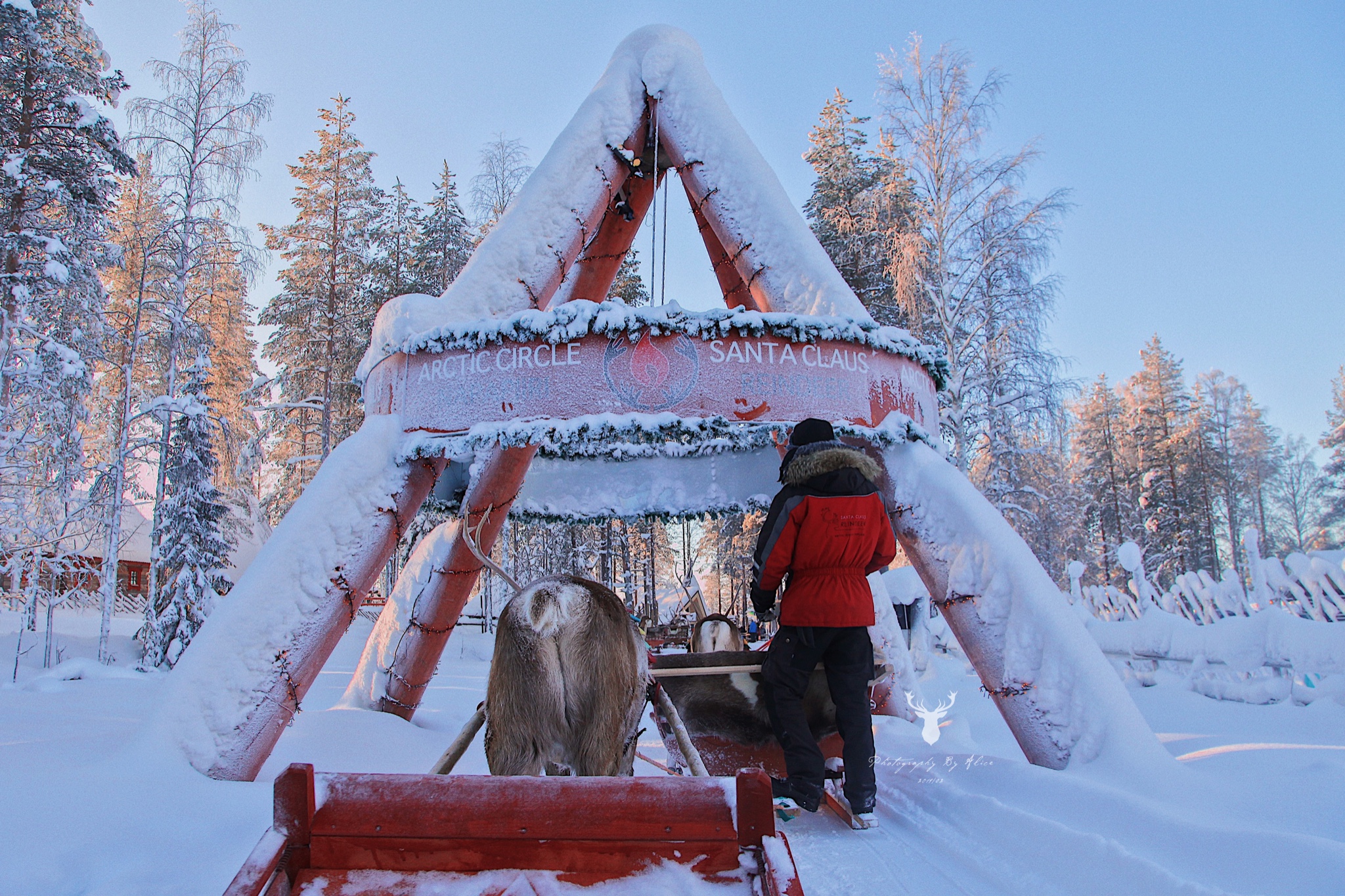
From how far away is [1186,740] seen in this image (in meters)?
5.14

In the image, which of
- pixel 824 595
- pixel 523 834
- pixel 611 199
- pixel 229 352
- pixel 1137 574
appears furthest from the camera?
pixel 229 352

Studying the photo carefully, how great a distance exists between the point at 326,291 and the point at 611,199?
17.1 metres

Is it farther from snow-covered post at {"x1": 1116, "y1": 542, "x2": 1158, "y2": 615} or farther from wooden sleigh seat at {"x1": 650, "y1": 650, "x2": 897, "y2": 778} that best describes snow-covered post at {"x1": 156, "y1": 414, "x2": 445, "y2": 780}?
snow-covered post at {"x1": 1116, "y1": 542, "x2": 1158, "y2": 615}

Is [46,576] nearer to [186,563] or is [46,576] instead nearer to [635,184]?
[186,563]

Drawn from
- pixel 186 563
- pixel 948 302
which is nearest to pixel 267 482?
pixel 186 563

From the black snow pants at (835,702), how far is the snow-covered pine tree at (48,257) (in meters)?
12.3

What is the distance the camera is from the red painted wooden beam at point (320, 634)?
3.84 metres

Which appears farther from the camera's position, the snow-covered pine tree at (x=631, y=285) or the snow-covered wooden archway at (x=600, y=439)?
the snow-covered pine tree at (x=631, y=285)

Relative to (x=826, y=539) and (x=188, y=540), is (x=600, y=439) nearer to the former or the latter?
(x=826, y=539)

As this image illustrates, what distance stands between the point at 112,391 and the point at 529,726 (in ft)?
71.8

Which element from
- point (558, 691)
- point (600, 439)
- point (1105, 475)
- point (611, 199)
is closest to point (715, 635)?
point (600, 439)

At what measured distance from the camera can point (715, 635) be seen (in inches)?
289

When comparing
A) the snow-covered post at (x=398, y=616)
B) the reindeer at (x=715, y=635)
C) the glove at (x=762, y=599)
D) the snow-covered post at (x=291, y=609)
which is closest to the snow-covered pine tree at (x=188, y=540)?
the snow-covered post at (x=398, y=616)

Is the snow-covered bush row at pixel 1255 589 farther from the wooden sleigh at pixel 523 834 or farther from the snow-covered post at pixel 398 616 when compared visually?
the snow-covered post at pixel 398 616
